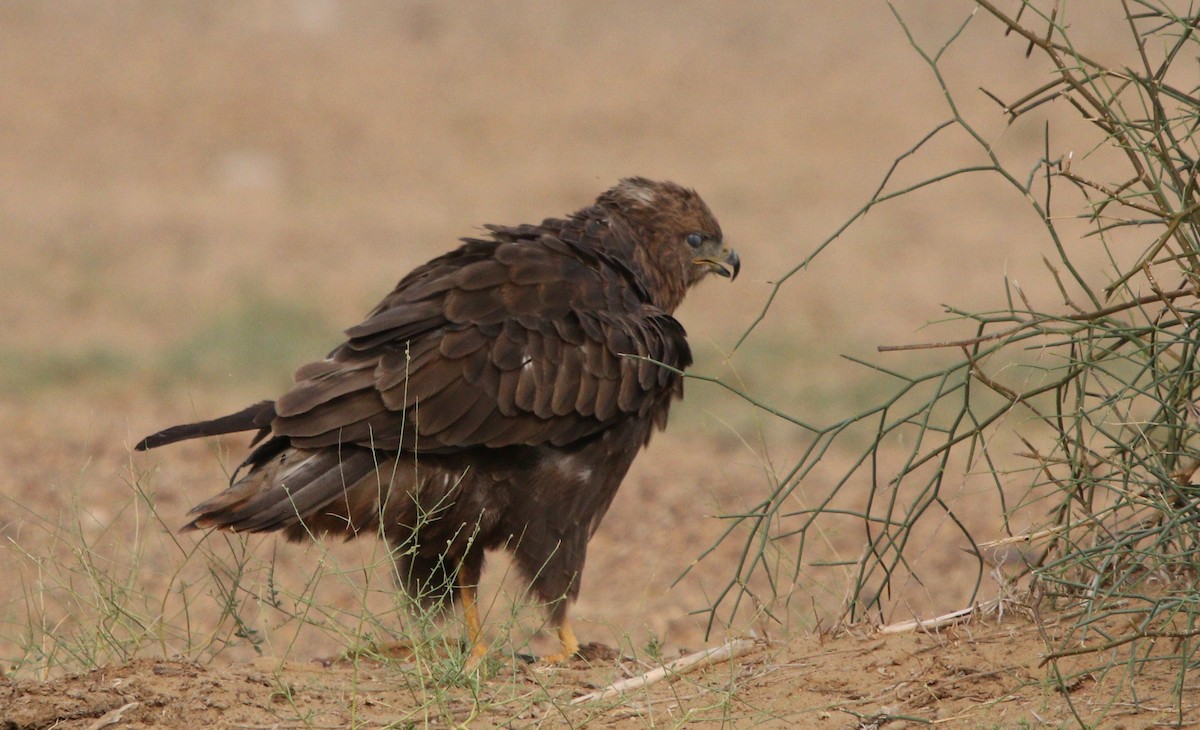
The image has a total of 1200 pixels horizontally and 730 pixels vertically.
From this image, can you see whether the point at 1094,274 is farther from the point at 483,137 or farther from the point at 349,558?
the point at 349,558

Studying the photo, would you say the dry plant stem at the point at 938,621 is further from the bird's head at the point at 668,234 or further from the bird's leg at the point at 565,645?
the bird's head at the point at 668,234

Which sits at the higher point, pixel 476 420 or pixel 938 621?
pixel 476 420

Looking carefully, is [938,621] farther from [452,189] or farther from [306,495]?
[452,189]

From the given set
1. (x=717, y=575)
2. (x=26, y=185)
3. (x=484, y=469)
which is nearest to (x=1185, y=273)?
(x=484, y=469)

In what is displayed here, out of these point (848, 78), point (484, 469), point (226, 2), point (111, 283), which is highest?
point (226, 2)

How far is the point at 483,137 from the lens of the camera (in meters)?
21.2

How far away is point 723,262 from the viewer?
597 cm

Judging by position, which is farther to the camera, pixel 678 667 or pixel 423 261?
pixel 423 261

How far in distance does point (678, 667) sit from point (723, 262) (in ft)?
7.97

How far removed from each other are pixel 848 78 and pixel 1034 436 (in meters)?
13.9

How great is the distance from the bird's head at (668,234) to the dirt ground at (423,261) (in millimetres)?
1093

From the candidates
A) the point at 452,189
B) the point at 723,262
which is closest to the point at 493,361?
the point at 723,262

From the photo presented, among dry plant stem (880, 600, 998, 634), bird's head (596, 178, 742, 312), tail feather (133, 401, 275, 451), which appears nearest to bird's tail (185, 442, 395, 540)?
tail feather (133, 401, 275, 451)

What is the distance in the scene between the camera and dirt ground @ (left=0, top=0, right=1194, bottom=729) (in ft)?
12.0
